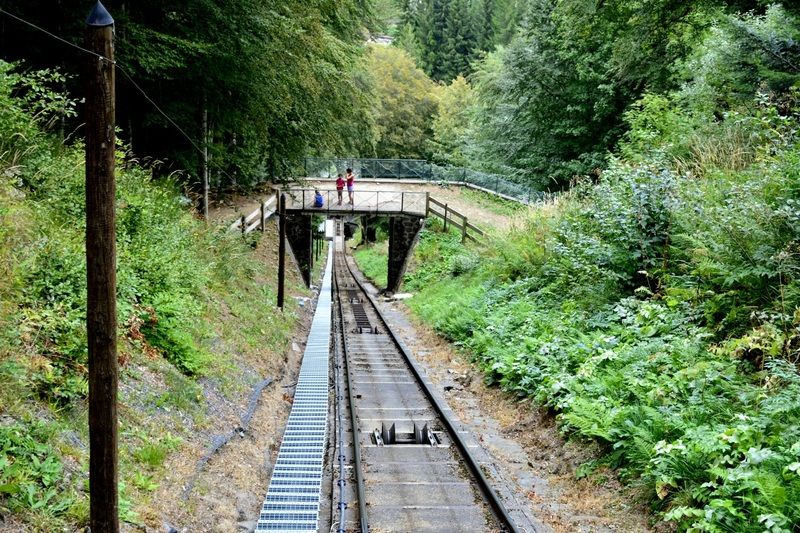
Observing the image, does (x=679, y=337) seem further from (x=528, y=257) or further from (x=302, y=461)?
(x=528, y=257)

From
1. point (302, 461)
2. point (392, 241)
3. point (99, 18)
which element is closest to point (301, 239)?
point (392, 241)

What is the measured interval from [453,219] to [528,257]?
11602 mm

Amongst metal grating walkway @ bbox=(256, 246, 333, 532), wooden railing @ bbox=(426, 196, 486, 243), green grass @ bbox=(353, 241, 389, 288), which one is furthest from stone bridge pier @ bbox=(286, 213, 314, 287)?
metal grating walkway @ bbox=(256, 246, 333, 532)

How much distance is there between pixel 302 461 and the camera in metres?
9.09

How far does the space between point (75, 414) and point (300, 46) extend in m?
12.0

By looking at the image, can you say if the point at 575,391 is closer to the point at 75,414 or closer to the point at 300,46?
the point at 75,414

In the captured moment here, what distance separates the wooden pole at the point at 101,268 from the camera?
14.1 ft

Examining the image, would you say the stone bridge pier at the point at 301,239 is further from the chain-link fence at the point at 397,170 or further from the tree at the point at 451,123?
the tree at the point at 451,123

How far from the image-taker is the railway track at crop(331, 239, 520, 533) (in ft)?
24.3

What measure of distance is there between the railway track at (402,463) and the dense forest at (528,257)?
163 cm

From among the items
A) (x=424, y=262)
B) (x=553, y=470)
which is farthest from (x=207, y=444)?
(x=424, y=262)

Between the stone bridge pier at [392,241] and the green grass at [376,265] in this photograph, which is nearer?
the stone bridge pier at [392,241]

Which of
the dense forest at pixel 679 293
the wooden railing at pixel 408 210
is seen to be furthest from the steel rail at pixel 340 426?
the wooden railing at pixel 408 210

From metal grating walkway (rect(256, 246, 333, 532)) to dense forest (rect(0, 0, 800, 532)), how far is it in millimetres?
1496
